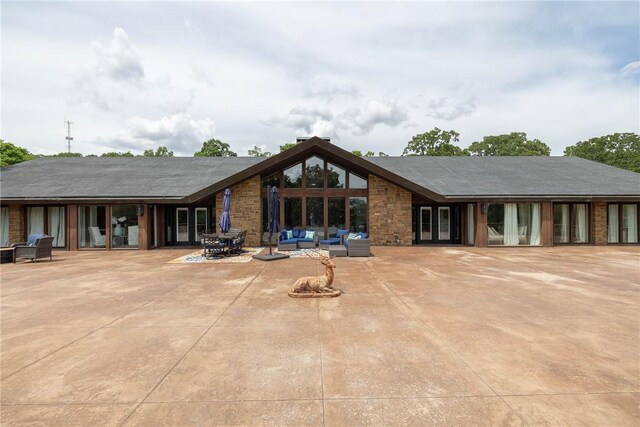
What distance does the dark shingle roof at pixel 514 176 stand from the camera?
50.8 feet

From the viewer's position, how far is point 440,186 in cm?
1623

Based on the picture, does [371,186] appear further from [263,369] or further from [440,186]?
[263,369]

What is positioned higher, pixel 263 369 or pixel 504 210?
pixel 504 210

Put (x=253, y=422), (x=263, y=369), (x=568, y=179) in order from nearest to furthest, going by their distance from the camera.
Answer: (x=253, y=422)
(x=263, y=369)
(x=568, y=179)

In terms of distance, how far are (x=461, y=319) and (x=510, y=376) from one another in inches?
70.8

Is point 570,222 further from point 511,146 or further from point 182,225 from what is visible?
point 511,146

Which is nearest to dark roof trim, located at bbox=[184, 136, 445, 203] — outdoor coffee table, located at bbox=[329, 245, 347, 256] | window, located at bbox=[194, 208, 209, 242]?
window, located at bbox=[194, 208, 209, 242]

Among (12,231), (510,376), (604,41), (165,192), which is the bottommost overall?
(510,376)

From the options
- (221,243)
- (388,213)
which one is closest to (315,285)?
(221,243)

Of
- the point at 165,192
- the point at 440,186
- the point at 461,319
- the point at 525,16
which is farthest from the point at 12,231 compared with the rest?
the point at 525,16

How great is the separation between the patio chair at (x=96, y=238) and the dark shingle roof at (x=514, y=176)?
51.1ft

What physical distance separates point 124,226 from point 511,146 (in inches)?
1950

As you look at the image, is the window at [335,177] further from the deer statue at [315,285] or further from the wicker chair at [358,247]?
the deer statue at [315,285]

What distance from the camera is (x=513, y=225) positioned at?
15578mm
